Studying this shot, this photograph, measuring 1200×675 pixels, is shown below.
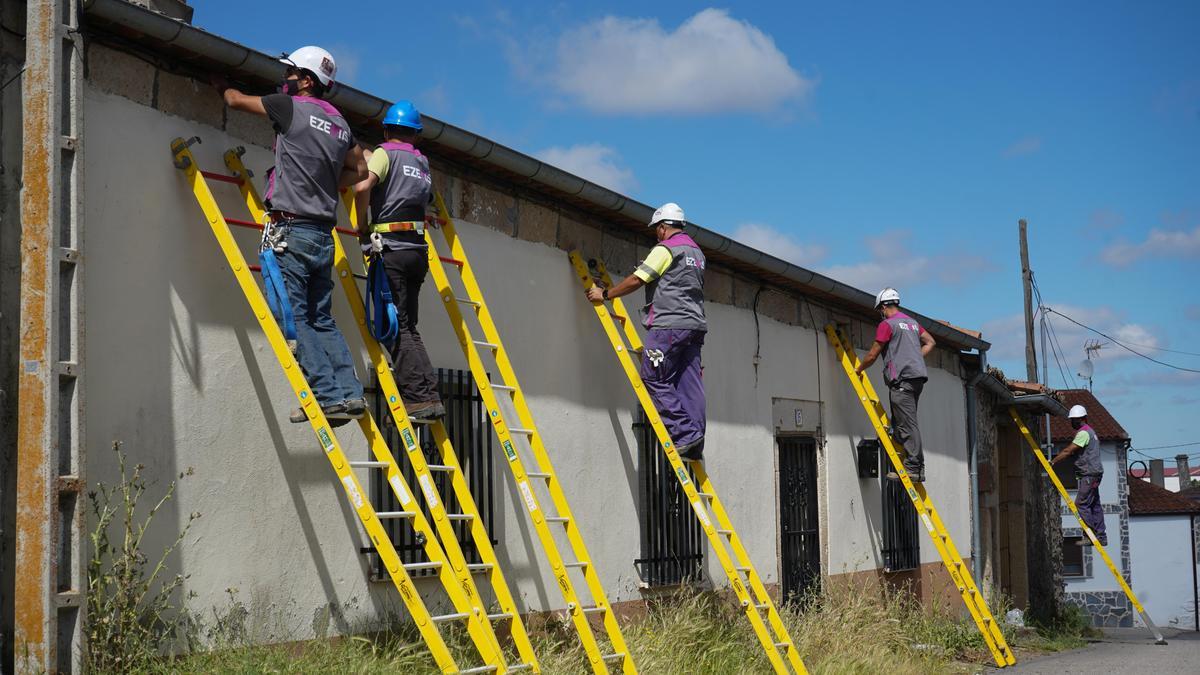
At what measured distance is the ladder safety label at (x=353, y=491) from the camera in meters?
5.94

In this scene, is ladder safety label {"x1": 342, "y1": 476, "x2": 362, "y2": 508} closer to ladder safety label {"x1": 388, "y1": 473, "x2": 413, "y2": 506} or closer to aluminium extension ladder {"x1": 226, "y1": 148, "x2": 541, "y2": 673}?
ladder safety label {"x1": 388, "y1": 473, "x2": 413, "y2": 506}

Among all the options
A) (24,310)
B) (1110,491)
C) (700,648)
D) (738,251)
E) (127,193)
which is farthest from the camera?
(1110,491)

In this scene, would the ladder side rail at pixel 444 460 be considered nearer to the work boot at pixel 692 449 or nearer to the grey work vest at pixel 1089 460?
the work boot at pixel 692 449

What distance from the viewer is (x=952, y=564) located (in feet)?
40.4

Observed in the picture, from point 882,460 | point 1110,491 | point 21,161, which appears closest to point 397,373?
point 21,161

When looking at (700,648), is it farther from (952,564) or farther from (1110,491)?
(1110,491)

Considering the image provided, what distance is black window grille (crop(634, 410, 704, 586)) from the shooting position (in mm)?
9688

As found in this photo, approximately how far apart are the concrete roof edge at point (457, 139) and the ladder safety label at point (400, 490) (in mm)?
2135

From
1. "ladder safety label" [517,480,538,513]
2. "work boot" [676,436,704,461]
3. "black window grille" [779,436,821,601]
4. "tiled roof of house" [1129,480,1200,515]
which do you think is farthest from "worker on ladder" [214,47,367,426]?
"tiled roof of house" [1129,480,1200,515]

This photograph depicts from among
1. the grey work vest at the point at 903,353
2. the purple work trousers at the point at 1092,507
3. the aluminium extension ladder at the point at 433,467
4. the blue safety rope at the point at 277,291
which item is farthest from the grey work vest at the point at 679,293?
the purple work trousers at the point at 1092,507

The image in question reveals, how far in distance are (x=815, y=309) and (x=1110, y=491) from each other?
1184 inches

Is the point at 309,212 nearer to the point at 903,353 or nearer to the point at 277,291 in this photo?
the point at 277,291

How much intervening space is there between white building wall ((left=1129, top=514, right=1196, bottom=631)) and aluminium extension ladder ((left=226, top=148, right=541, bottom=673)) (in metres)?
39.7

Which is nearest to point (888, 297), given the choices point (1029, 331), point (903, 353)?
point (903, 353)
